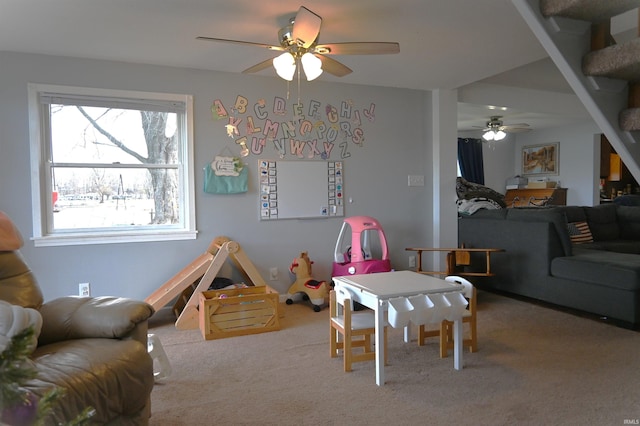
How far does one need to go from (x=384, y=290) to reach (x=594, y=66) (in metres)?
1.46

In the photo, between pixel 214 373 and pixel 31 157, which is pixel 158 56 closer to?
pixel 31 157

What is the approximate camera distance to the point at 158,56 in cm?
352

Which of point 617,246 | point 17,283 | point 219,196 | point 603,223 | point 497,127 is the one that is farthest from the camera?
point 497,127

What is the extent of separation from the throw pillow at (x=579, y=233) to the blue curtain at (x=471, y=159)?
3356 millimetres

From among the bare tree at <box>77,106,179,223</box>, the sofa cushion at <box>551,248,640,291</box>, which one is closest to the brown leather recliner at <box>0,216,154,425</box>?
the bare tree at <box>77,106,179,223</box>

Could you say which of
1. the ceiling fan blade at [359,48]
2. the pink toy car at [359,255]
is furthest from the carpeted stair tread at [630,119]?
the pink toy car at [359,255]

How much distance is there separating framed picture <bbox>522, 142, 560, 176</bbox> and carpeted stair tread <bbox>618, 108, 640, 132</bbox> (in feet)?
23.3

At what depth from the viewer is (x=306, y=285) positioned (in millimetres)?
4023

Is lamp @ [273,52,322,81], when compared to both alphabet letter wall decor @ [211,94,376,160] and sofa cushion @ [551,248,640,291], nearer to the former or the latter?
alphabet letter wall decor @ [211,94,376,160]

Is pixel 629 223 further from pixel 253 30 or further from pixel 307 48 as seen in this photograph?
pixel 253 30

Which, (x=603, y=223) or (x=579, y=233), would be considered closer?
(x=579, y=233)

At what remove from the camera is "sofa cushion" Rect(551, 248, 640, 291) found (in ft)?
10.7

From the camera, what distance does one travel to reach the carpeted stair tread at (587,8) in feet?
4.91

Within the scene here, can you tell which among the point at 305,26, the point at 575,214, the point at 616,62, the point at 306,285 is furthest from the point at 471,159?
the point at 616,62
